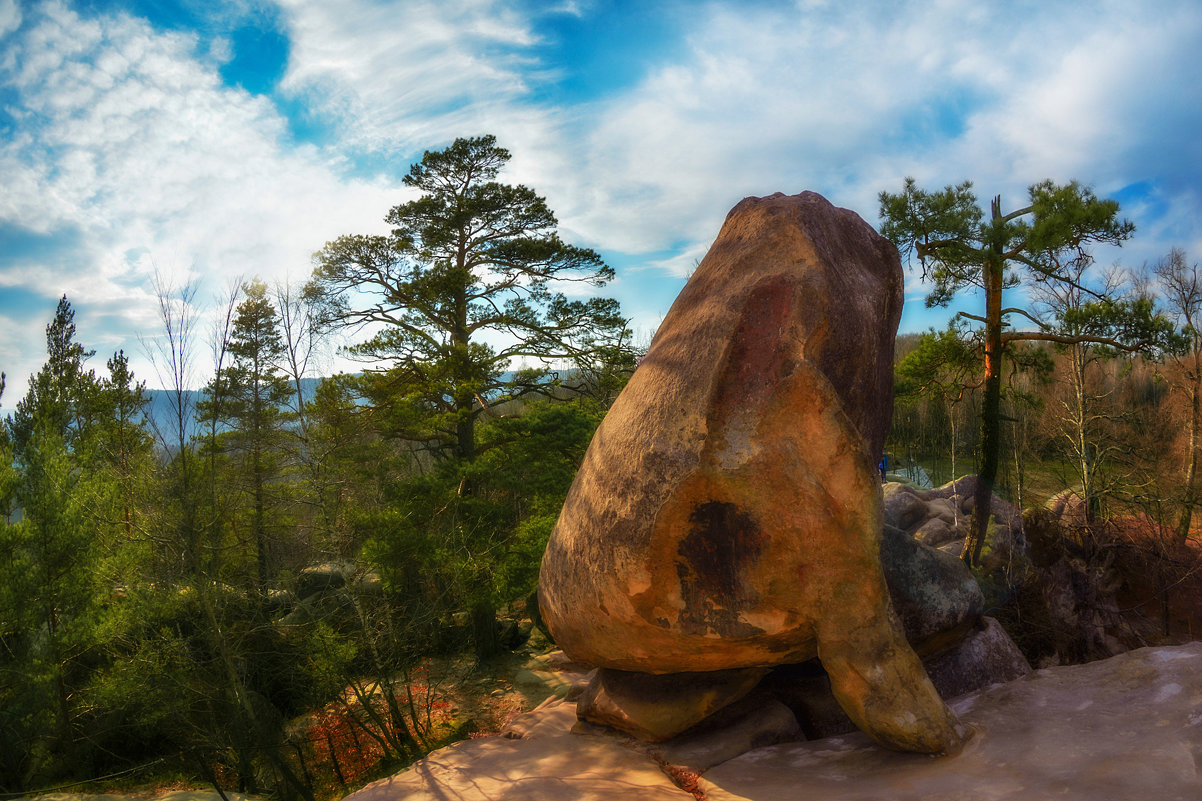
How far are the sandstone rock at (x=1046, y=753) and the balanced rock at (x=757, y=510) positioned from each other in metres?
0.43

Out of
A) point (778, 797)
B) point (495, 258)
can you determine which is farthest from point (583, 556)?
point (495, 258)

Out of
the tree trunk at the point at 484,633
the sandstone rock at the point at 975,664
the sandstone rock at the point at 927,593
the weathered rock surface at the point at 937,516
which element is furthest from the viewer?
the weathered rock surface at the point at 937,516

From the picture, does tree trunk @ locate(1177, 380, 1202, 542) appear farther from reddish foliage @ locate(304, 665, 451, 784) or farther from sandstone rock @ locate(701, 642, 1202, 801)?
reddish foliage @ locate(304, 665, 451, 784)

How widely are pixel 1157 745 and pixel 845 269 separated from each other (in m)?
4.62

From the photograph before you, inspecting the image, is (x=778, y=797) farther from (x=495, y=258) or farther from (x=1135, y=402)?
(x=1135, y=402)

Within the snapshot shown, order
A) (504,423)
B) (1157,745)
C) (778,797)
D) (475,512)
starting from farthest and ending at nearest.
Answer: (504,423) < (475,512) < (778,797) < (1157,745)

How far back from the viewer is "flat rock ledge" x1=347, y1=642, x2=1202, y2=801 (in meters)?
4.49

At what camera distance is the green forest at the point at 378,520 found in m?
10.1

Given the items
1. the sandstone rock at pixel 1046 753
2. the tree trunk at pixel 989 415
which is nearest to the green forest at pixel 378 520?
the tree trunk at pixel 989 415

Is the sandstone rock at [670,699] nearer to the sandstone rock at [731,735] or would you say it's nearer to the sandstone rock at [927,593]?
the sandstone rock at [731,735]

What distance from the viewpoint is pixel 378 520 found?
12.2 m

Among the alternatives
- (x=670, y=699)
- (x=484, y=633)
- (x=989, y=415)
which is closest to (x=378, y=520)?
(x=484, y=633)

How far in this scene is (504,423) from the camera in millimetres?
14453

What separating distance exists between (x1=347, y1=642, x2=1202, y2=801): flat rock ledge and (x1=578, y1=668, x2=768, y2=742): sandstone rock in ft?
0.72
